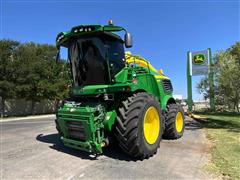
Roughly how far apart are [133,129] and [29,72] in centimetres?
2563

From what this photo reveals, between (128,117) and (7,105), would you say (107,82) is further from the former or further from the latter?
(7,105)

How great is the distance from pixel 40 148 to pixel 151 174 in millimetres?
3770

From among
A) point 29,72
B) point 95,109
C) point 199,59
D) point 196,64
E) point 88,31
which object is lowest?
point 95,109

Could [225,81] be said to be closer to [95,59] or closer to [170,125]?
[170,125]

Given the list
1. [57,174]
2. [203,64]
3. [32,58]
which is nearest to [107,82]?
[57,174]

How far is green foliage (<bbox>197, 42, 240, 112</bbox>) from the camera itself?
15.8 meters

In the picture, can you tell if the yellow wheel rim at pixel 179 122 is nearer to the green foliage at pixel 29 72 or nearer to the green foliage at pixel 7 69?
the green foliage at pixel 29 72

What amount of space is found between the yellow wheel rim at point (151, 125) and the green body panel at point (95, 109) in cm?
70

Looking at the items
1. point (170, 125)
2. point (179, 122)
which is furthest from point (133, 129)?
point (179, 122)

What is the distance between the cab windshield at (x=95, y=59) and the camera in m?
6.97

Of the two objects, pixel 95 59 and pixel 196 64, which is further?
pixel 196 64

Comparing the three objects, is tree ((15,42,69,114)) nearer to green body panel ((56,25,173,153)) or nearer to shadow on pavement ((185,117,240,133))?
shadow on pavement ((185,117,240,133))

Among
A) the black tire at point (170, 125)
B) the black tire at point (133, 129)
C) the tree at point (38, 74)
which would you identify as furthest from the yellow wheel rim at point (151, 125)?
the tree at point (38, 74)

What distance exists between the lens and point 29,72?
29469 millimetres
